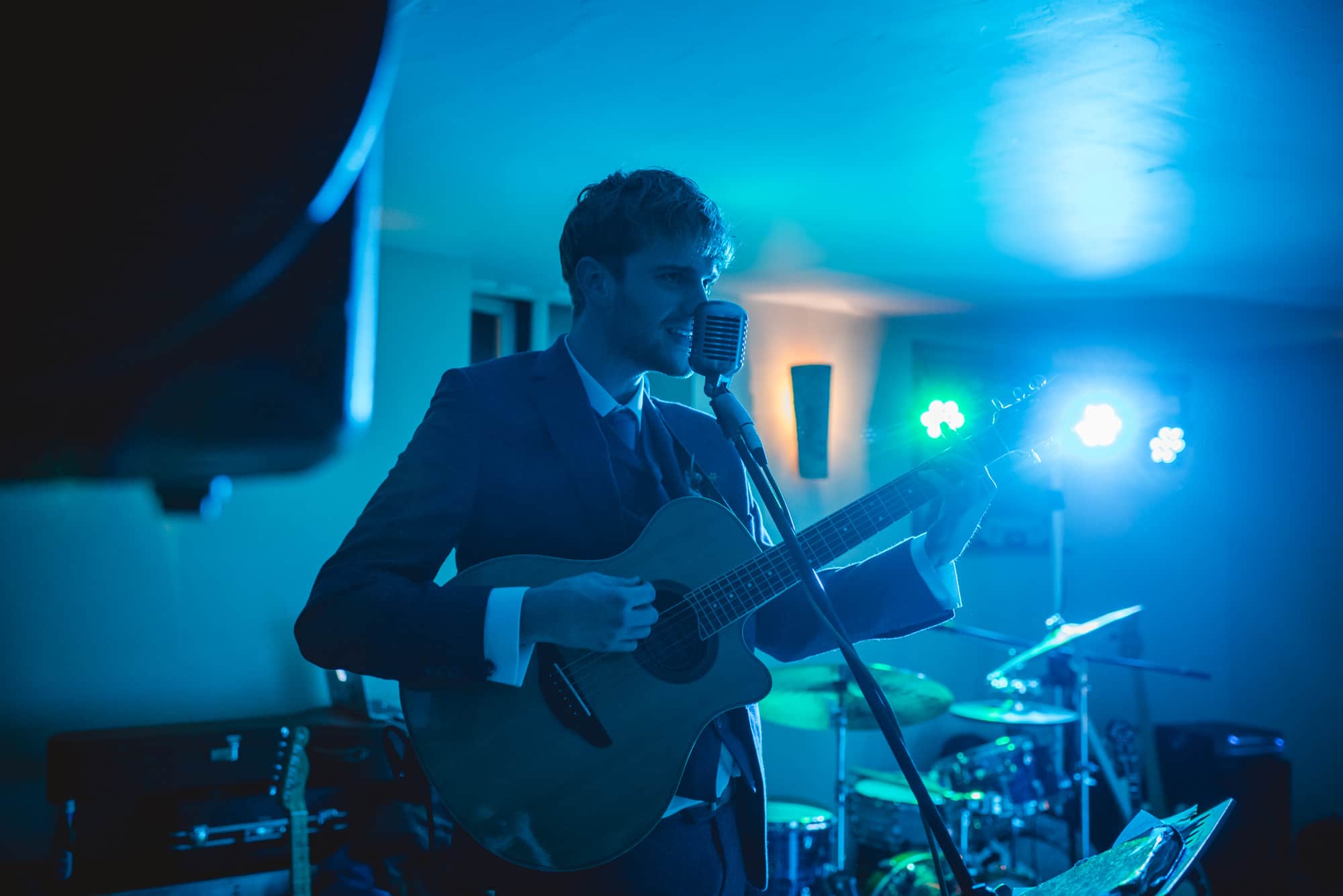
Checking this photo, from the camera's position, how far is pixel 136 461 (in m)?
0.31

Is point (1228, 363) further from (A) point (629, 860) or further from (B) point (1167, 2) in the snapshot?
(A) point (629, 860)

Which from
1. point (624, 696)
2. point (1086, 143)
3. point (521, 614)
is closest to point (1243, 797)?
point (1086, 143)

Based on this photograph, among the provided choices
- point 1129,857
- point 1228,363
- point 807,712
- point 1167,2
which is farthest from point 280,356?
point 1228,363

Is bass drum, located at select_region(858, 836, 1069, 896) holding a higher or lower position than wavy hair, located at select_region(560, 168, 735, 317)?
lower

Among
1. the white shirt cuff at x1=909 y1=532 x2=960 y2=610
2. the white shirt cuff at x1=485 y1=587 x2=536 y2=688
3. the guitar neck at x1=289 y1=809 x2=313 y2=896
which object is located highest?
the white shirt cuff at x1=909 y1=532 x2=960 y2=610

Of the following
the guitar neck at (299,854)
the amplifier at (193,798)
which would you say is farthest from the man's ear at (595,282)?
the guitar neck at (299,854)

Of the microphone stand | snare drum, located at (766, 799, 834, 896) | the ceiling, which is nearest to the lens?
the microphone stand

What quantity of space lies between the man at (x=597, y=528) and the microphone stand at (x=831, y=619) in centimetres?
27

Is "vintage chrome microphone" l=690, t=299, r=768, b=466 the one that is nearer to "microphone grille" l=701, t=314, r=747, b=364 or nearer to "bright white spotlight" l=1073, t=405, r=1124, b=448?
"microphone grille" l=701, t=314, r=747, b=364

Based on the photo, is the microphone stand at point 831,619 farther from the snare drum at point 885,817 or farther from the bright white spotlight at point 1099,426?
the bright white spotlight at point 1099,426

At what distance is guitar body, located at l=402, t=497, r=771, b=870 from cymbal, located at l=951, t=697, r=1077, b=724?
359 cm

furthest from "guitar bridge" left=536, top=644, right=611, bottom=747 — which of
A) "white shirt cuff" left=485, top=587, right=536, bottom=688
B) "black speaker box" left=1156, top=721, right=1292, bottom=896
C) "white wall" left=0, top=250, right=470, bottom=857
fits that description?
"black speaker box" left=1156, top=721, right=1292, bottom=896

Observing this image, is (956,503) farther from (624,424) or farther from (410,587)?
(410,587)

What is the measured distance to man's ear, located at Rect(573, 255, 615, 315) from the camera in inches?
69.6
